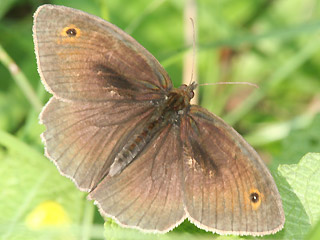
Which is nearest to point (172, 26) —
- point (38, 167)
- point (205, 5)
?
point (205, 5)

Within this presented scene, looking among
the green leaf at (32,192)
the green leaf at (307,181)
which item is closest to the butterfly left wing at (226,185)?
the green leaf at (307,181)

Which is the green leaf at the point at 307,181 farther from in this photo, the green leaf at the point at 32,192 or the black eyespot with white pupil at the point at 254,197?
the green leaf at the point at 32,192

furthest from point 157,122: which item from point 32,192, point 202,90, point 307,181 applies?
point 202,90

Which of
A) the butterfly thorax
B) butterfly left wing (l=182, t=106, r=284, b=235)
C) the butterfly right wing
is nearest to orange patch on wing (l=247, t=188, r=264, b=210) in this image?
butterfly left wing (l=182, t=106, r=284, b=235)

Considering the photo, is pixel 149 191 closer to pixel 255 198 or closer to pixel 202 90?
pixel 255 198

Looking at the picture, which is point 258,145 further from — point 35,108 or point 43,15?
point 43,15

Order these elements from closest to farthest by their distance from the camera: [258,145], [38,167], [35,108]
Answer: [38,167], [35,108], [258,145]
